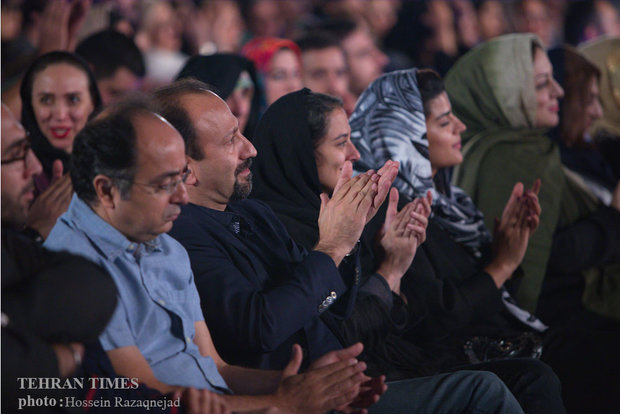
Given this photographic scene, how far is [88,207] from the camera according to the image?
1765 millimetres

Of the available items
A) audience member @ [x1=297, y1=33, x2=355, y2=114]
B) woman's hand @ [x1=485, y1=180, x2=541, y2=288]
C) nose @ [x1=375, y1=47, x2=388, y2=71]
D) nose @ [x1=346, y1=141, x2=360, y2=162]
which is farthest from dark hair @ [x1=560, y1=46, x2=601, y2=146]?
nose @ [x1=375, y1=47, x2=388, y2=71]

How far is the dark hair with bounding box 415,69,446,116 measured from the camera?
3098mm

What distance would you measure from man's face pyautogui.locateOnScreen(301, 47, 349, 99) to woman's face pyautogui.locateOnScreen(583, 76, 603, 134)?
145 centimetres

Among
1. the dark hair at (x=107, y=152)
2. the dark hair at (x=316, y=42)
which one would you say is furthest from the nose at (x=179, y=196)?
the dark hair at (x=316, y=42)

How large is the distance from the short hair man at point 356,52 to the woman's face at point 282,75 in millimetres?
892

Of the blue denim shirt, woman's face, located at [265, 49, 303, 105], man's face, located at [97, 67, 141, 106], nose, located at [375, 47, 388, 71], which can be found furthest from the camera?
nose, located at [375, 47, 388, 71]

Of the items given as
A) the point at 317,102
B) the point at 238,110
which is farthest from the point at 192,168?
the point at 238,110

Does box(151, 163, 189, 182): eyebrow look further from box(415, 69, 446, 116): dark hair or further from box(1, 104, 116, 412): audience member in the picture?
box(415, 69, 446, 116): dark hair

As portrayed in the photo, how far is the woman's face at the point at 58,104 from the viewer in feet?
10.4

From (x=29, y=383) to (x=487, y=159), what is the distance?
8.32 ft

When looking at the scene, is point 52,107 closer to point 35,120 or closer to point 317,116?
point 35,120

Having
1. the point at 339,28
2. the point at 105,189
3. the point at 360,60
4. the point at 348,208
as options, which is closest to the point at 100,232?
the point at 105,189

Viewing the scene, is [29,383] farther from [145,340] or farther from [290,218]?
[290,218]

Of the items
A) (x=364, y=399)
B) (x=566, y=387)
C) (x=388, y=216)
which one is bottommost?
(x=566, y=387)
